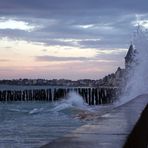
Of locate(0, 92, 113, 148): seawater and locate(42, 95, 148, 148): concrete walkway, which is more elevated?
locate(42, 95, 148, 148): concrete walkway

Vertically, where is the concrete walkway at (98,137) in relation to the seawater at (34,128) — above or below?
above

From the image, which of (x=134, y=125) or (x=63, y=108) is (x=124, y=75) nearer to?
(x=63, y=108)

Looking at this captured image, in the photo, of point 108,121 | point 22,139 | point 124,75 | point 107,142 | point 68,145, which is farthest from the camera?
point 124,75

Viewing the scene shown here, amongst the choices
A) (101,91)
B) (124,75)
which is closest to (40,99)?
(101,91)

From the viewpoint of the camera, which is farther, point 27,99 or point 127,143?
point 27,99

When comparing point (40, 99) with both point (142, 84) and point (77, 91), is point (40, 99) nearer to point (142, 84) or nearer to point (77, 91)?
point (77, 91)

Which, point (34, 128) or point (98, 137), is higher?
point (98, 137)

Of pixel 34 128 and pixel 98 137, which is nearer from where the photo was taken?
pixel 98 137

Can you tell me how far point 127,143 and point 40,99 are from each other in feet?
204

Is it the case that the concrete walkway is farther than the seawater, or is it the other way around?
the seawater

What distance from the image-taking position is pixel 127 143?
13.2ft

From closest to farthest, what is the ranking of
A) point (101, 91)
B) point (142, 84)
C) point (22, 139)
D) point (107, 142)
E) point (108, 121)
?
point (107, 142) → point (108, 121) → point (22, 139) → point (142, 84) → point (101, 91)

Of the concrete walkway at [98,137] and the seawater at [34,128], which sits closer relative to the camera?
the concrete walkway at [98,137]

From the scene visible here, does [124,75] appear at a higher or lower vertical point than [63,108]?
higher
